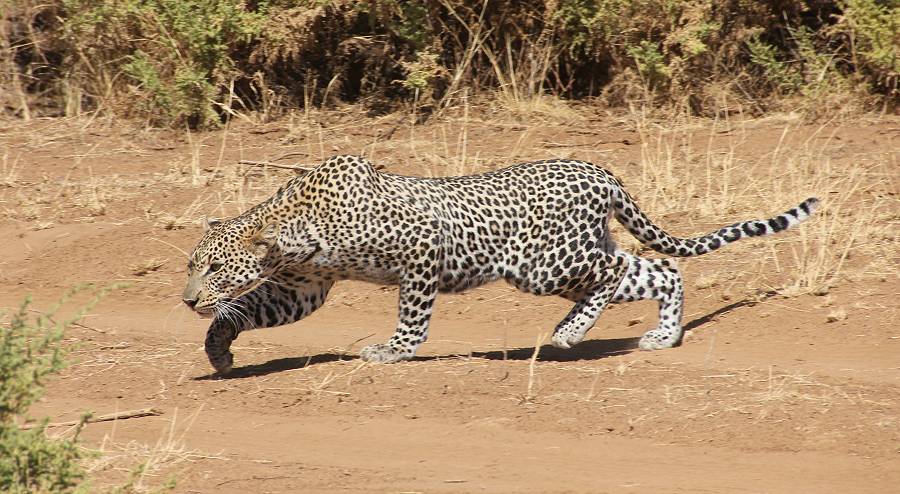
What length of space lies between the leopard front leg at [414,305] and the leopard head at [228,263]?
0.81m

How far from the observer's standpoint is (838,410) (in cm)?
715

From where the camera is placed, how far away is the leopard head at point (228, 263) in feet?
25.4

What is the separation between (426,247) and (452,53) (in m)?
6.14

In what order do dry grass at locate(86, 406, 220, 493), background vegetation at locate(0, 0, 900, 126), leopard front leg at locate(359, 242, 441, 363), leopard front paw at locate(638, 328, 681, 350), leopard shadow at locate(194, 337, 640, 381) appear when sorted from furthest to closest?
1. background vegetation at locate(0, 0, 900, 126)
2. leopard front paw at locate(638, 328, 681, 350)
3. leopard shadow at locate(194, 337, 640, 381)
4. leopard front leg at locate(359, 242, 441, 363)
5. dry grass at locate(86, 406, 220, 493)

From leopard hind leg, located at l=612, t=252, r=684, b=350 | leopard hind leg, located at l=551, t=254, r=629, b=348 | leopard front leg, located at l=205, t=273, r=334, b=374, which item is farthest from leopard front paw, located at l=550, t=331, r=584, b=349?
leopard front leg, located at l=205, t=273, r=334, b=374

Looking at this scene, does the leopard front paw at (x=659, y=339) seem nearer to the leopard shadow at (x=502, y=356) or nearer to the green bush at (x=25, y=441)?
the leopard shadow at (x=502, y=356)

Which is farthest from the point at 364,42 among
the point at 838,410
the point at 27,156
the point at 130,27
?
the point at 838,410

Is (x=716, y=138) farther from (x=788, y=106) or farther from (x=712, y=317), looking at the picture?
(x=712, y=317)

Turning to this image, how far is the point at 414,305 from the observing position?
8.13 meters

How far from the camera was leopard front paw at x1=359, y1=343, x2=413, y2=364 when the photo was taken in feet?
26.8

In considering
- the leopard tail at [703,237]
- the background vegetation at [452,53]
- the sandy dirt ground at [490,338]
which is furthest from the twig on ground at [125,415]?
the background vegetation at [452,53]

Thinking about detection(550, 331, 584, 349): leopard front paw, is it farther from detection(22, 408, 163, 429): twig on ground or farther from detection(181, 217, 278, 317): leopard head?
detection(22, 408, 163, 429): twig on ground

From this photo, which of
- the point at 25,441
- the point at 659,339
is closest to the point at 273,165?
the point at 659,339

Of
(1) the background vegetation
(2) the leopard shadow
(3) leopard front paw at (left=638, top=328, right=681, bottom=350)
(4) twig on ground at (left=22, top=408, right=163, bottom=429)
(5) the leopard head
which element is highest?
(1) the background vegetation
